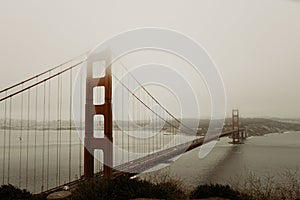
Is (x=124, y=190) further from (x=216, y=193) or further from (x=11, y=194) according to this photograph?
(x=11, y=194)

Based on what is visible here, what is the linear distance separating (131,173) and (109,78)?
860 mm

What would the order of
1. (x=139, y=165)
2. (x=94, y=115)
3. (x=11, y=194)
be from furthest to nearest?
(x=139, y=165) < (x=94, y=115) < (x=11, y=194)

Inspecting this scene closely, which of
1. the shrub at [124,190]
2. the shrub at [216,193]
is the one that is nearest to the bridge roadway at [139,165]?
the shrub at [124,190]

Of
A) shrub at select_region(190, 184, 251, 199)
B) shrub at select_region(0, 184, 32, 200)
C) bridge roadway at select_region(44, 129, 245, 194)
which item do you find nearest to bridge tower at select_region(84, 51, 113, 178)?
bridge roadway at select_region(44, 129, 245, 194)

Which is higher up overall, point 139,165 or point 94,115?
point 94,115

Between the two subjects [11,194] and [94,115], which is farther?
[94,115]

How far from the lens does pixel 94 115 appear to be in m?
2.59

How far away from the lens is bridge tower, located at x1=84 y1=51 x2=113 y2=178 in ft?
7.78

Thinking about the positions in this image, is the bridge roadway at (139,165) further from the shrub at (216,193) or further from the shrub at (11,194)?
the shrub at (216,193)

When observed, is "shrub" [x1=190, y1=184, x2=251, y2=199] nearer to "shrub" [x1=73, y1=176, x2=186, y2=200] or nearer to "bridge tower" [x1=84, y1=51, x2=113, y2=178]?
"shrub" [x1=73, y1=176, x2=186, y2=200]

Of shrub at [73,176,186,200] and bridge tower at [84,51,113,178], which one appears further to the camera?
bridge tower at [84,51,113,178]

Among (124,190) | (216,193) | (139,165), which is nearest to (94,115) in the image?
(139,165)

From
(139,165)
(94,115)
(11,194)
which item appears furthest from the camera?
(139,165)

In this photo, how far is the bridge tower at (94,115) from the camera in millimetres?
2371
